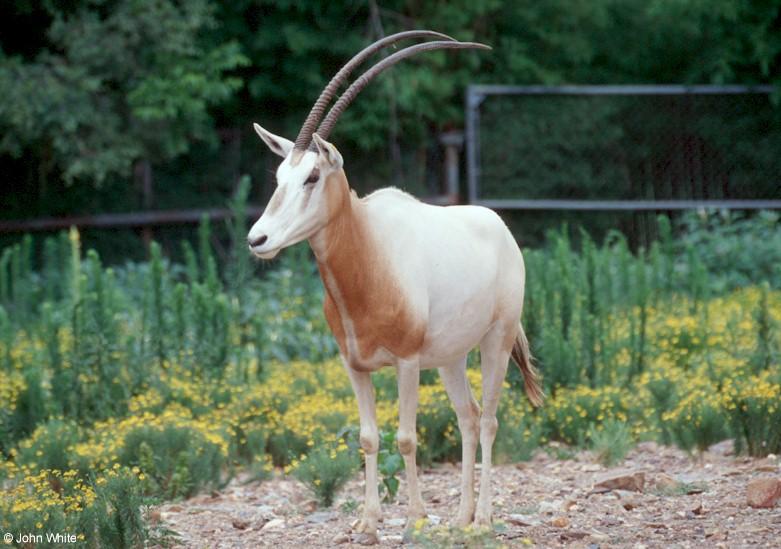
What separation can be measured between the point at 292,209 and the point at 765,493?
105 inches

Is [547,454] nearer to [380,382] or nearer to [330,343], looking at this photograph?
[380,382]

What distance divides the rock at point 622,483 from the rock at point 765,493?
0.71 meters

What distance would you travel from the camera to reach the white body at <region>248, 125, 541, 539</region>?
15.8 ft

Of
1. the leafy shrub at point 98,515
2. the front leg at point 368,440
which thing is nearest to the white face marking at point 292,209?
the front leg at point 368,440

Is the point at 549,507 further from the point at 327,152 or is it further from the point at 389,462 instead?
the point at 327,152

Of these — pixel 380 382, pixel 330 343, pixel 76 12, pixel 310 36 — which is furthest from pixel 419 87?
pixel 380 382

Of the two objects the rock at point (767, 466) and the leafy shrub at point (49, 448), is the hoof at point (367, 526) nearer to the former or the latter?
the leafy shrub at point (49, 448)

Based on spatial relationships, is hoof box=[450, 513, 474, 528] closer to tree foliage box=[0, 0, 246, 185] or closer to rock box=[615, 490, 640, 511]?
rock box=[615, 490, 640, 511]

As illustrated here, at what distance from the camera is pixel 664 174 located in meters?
15.3

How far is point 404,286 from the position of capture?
5.05m

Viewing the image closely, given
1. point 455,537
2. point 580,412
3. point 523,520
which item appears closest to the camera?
point 455,537

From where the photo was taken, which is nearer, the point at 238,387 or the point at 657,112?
the point at 238,387

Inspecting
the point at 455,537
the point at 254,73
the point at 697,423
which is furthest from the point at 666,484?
the point at 254,73

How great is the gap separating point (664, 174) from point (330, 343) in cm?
701
